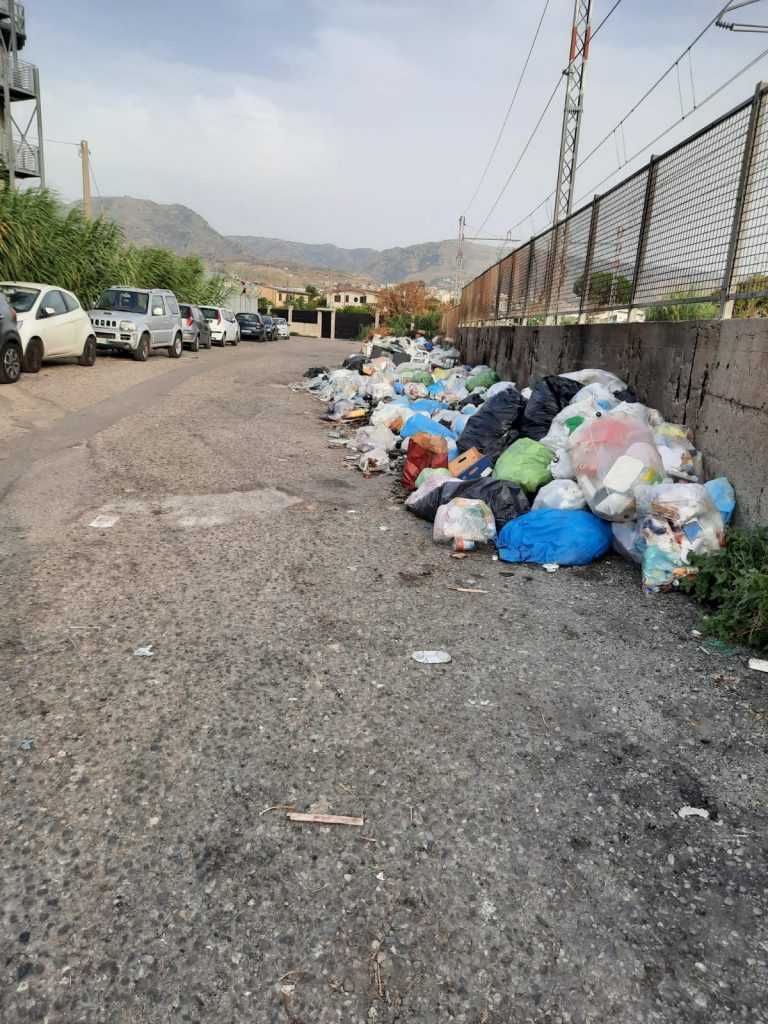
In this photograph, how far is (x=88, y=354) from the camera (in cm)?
1412

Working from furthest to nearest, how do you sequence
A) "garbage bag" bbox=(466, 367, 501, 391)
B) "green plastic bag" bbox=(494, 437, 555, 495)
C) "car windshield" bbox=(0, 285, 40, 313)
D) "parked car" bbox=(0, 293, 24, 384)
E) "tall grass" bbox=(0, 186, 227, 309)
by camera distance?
"tall grass" bbox=(0, 186, 227, 309) → "car windshield" bbox=(0, 285, 40, 313) → "garbage bag" bbox=(466, 367, 501, 391) → "parked car" bbox=(0, 293, 24, 384) → "green plastic bag" bbox=(494, 437, 555, 495)

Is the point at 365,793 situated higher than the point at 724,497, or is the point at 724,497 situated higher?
the point at 724,497

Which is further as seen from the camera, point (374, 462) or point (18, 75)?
point (18, 75)

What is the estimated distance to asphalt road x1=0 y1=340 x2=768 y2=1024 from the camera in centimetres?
161

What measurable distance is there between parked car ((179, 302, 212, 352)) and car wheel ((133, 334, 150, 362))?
3.36m

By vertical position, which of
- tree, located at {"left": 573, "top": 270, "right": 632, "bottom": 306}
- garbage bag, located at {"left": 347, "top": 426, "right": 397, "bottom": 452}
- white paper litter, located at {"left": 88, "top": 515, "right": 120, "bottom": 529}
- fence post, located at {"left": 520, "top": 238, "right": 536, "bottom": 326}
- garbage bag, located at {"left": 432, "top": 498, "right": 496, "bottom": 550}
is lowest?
white paper litter, located at {"left": 88, "top": 515, "right": 120, "bottom": 529}

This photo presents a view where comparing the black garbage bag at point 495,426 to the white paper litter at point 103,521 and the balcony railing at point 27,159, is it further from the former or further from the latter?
the balcony railing at point 27,159

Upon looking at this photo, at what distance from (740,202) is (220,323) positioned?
24384 mm

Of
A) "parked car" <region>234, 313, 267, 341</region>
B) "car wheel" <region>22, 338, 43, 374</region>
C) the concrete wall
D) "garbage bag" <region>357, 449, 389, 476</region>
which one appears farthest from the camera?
"parked car" <region>234, 313, 267, 341</region>

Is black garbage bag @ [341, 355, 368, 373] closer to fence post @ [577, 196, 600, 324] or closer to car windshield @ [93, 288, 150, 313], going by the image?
car windshield @ [93, 288, 150, 313]

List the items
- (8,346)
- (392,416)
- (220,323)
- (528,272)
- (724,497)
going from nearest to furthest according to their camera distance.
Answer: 1. (724,497)
2. (392,416)
3. (8,346)
4. (528,272)
5. (220,323)

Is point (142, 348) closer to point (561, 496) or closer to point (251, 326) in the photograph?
point (561, 496)

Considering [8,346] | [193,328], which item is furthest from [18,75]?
[8,346]

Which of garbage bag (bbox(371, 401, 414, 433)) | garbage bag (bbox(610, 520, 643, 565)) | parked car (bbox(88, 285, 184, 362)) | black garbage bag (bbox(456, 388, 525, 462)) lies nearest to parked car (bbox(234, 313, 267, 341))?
parked car (bbox(88, 285, 184, 362))
